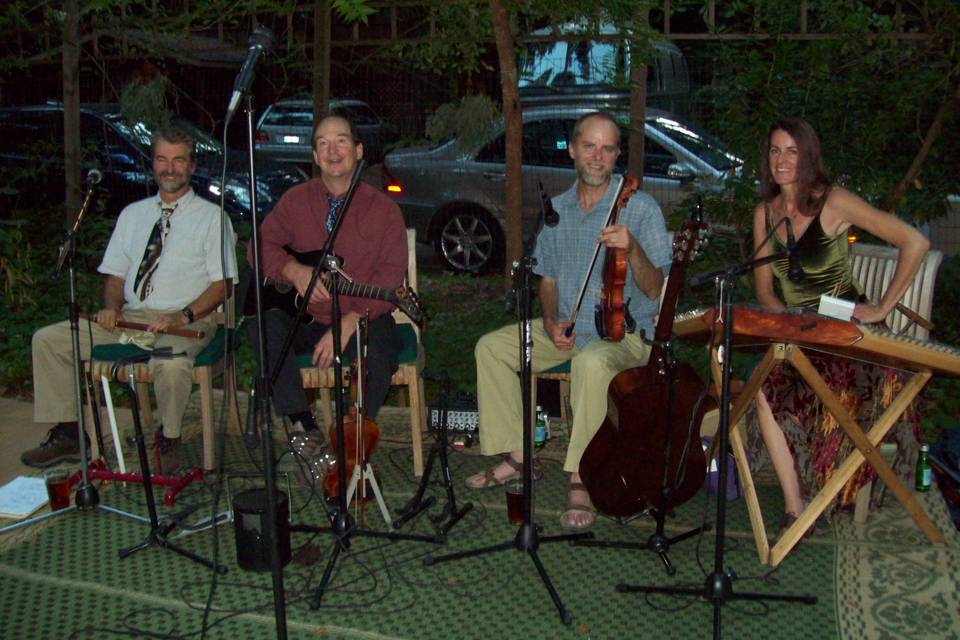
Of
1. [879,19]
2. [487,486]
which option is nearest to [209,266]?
[487,486]

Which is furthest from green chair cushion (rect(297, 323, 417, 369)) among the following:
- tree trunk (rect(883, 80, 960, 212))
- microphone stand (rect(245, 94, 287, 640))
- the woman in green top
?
tree trunk (rect(883, 80, 960, 212))

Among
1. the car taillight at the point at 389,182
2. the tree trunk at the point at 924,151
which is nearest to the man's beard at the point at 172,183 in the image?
the car taillight at the point at 389,182

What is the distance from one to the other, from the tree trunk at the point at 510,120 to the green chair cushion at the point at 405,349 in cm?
89

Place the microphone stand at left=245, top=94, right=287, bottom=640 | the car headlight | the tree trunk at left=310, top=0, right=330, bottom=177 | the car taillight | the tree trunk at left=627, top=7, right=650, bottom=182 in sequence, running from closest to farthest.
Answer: the microphone stand at left=245, top=94, right=287, bottom=640 < the tree trunk at left=627, top=7, right=650, bottom=182 < the tree trunk at left=310, top=0, right=330, bottom=177 < the car taillight < the car headlight

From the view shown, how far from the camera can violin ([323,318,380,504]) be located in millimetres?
3529

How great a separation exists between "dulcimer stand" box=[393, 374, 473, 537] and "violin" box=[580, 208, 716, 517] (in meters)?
0.46

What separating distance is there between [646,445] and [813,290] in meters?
0.84

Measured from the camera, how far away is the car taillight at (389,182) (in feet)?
23.5

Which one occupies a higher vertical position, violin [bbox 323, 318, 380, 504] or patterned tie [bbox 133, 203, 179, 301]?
patterned tie [bbox 133, 203, 179, 301]

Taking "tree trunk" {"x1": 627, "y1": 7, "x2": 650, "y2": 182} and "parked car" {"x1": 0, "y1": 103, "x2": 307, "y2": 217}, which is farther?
"parked car" {"x1": 0, "y1": 103, "x2": 307, "y2": 217}

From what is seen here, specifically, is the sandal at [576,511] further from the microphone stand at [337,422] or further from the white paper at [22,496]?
the white paper at [22,496]

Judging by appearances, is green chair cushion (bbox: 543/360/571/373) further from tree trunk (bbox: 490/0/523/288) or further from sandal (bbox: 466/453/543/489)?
tree trunk (bbox: 490/0/523/288)

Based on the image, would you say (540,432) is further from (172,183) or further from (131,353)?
(172,183)

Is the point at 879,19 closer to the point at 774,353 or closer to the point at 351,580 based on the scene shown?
the point at 774,353
